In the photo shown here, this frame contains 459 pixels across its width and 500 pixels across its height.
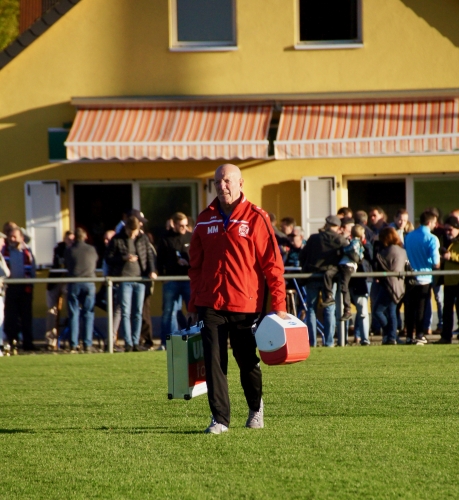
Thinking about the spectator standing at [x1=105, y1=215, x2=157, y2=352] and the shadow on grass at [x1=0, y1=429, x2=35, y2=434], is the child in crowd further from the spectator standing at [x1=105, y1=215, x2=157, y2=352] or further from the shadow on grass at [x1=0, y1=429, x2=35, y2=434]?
the shadow on grass at [x1=0, y1=429, x2=35, y2=434]

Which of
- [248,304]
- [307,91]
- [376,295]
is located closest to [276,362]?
[248,304]

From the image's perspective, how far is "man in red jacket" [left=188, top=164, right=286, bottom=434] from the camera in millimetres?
7727

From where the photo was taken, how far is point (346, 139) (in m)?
17.2

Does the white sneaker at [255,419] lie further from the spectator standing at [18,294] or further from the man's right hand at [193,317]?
the spectator standing at [18,294]

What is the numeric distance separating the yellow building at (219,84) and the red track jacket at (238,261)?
10.8 meters

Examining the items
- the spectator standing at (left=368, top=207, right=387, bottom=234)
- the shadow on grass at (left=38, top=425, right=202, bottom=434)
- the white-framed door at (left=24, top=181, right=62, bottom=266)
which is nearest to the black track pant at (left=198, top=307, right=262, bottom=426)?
the shadow on grass at (left=38, top=425, right=202, bottom=434)

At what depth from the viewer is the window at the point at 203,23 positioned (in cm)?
1914

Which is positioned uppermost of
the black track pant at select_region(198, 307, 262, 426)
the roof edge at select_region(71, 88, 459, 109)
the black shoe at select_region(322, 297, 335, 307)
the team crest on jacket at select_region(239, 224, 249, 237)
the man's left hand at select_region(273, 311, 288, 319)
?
the roof edge at select_region(71, 88, 459, 109)

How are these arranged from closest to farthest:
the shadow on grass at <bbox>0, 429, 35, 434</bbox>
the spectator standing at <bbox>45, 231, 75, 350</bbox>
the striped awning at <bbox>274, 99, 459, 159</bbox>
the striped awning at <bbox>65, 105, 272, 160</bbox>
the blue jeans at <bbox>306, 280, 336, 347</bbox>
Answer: the shadow on grass at <bbox>0, 429, 35, 434</bbox>, the blue jeans at <bbox>306, 280, 336, 347</bbox>, the spectator standing at <bbox>45, 231, 75, 350</bbox>, the striped awning at <bbox>274, 99, 459, 159</bbox>, the striped awning at <bbox>65, 105, 272, 160</bbox>

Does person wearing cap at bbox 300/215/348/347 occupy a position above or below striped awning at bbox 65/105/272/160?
below

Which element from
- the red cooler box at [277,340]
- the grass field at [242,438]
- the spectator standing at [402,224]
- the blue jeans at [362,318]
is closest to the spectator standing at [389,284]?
the blue jeans at [362,318]

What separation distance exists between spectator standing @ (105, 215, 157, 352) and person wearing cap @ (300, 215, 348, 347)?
2.22 m

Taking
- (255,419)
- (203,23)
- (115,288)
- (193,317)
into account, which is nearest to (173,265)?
(115,288)

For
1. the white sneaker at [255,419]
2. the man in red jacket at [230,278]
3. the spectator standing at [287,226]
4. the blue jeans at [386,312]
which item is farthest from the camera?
the spectator standing at [287,226]
